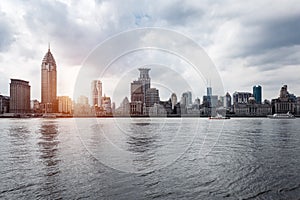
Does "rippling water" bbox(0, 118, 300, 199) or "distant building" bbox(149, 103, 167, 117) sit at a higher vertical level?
"distant building" bbox(149, 103, 167, 117)

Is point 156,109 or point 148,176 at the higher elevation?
point 156,109

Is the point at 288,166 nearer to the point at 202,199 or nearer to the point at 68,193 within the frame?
the point at 202,199

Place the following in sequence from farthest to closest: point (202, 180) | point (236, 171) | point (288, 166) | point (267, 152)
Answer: point (267, 152) → point (288, 166) → point (236, 171) → point (202, 180)

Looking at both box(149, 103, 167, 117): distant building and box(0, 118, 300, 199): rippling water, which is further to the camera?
box(149, 103, 167, 117): distant building

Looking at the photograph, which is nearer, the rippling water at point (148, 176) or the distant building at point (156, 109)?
the rippling water at point (148, 176)

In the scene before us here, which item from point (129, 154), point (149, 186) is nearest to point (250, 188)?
point (149, 186)

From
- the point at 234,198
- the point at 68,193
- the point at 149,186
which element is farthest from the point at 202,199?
the point at 68,193

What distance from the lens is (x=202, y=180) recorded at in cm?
1697

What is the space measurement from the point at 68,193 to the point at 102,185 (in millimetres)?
1985

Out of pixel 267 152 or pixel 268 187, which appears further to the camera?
pixel 267 152

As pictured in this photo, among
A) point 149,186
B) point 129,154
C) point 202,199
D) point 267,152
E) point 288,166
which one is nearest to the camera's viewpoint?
point 202,199

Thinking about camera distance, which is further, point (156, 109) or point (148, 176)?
point (156, 109)

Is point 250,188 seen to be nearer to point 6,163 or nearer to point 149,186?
point 149,186

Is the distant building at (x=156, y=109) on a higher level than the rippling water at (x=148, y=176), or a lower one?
higher
